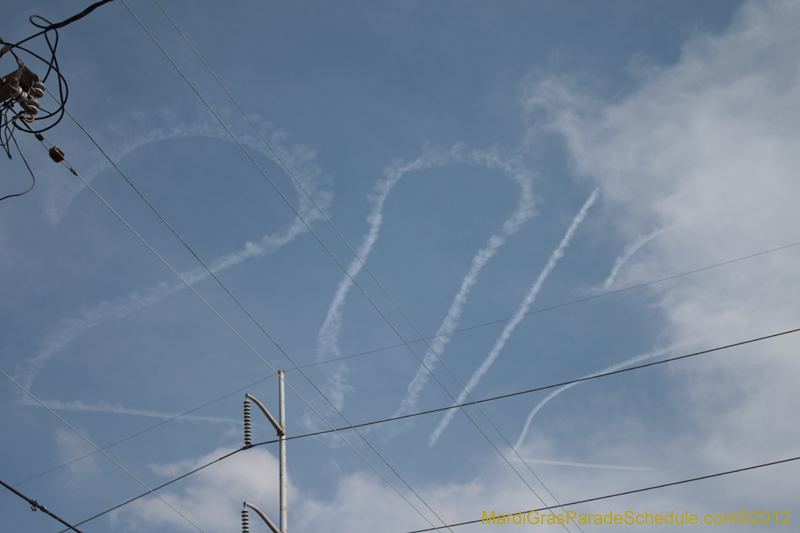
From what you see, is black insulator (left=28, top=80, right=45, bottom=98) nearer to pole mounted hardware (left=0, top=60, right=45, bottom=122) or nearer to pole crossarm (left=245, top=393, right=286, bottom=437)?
pole mounted hardware (left=0, top=60, right=45, bottom=122)

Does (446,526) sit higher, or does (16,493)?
(446,526)

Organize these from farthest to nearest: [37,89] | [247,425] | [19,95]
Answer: [247,425] < [37,89] < [19,95]

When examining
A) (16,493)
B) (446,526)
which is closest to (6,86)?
(16,493)

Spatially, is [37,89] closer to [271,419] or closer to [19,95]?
[19,95]

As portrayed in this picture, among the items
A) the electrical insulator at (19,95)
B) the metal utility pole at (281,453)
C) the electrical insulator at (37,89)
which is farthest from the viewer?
the metal utility pole at (281,453)

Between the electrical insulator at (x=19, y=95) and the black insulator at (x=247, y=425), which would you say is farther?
the black insulator at (x=247, y=425)

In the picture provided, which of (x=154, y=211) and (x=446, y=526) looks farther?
(x=446, y=526)

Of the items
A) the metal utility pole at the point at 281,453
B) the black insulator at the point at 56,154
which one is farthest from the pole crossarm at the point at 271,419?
the black insulator at the point at 56,154

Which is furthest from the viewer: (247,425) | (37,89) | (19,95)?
(247,425)

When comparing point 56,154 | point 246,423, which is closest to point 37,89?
point 56,154

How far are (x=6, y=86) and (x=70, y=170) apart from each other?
1633 millimetres

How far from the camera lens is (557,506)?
14.5 m

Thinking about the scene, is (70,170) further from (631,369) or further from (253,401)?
(631,369)

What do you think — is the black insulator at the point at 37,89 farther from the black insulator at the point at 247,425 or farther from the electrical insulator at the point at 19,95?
the black insulator at the point at 247,425
